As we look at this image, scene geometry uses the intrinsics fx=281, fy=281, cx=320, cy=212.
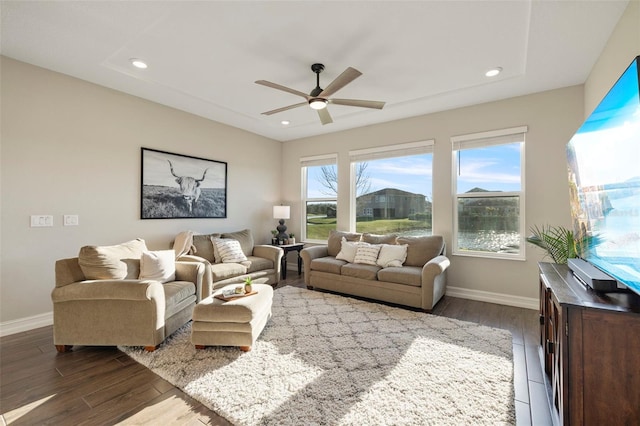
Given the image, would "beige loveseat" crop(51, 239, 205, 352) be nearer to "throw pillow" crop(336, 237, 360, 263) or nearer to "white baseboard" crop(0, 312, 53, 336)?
"white baseboard" crop(0, 312, 53, 336)

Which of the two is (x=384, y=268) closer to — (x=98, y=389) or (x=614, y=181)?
(x=614, y=181)

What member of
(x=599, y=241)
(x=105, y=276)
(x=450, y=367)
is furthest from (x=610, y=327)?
(x=105, y=276)

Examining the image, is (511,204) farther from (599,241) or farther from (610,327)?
(610,327)

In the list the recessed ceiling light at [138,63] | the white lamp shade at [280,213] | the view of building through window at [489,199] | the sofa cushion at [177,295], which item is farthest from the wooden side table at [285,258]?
the recessed ceiling light at [138,63]

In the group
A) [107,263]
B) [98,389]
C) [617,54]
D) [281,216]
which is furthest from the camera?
[281,216]

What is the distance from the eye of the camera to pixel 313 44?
8.63ft

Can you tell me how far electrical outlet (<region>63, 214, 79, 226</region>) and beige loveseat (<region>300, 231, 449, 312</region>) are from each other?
2.97m

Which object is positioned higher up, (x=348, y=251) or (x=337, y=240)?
(x=337, y=240)

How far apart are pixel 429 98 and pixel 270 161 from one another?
337 centimetres

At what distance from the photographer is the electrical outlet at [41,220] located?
9.95 feet

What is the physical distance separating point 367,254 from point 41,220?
399 cm

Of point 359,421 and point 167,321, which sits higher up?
point 167,321

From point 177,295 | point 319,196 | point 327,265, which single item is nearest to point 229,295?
point 177,295

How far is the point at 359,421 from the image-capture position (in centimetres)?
169
